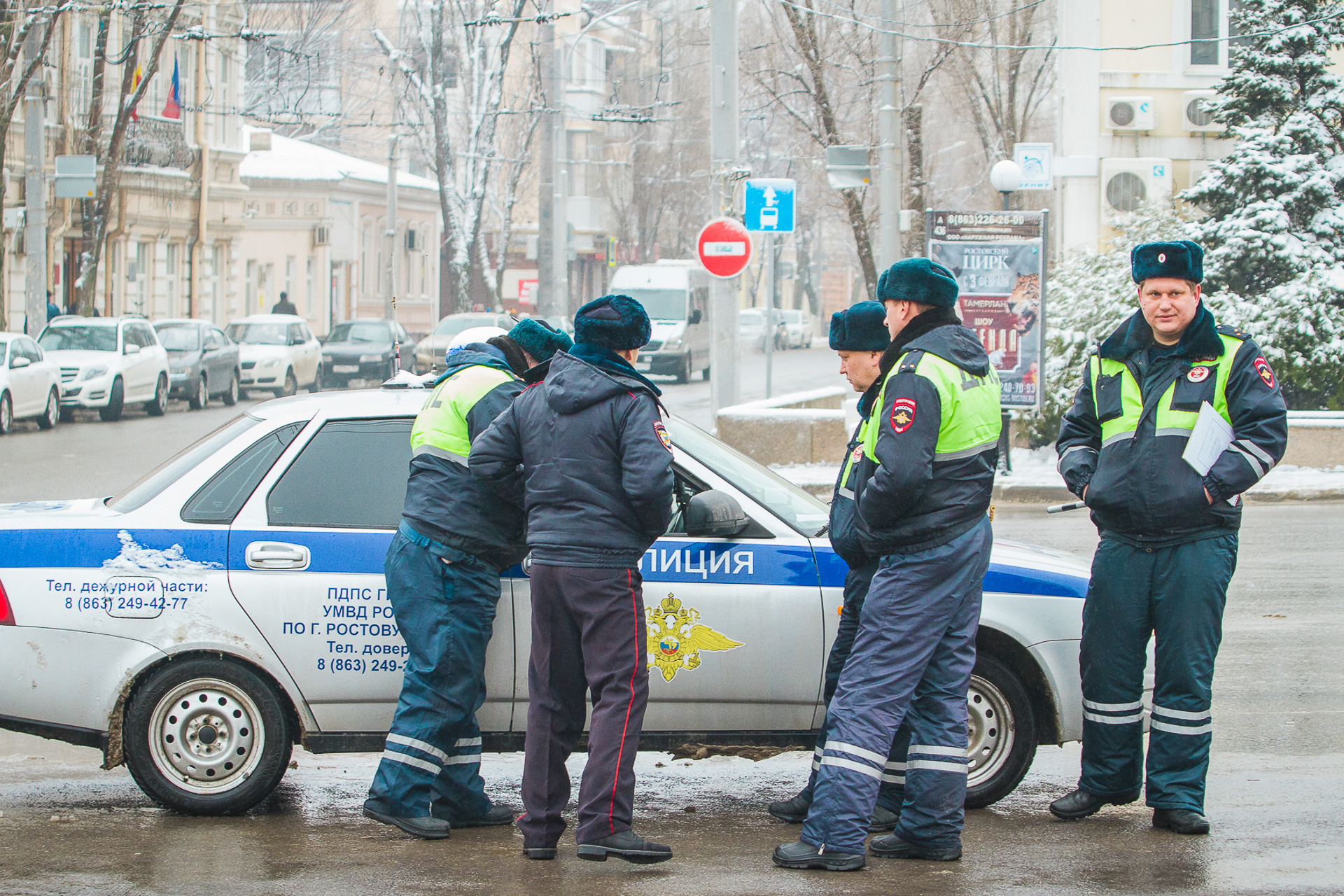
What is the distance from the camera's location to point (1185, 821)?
5.16 m

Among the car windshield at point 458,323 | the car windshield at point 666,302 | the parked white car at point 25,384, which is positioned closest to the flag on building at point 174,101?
the car windshield at point 458,323

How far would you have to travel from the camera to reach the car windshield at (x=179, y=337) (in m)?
29.1

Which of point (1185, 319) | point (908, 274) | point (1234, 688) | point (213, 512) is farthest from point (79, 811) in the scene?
point (1234, 688)

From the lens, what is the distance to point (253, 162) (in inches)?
2082

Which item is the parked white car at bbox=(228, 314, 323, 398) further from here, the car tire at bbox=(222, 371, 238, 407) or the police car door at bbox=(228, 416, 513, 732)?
the police car door at bbox=(228, 416, 513, 732)

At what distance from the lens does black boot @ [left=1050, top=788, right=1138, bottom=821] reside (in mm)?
5352

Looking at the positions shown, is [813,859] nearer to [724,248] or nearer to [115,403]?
[724,248]

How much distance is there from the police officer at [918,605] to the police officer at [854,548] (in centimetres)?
12

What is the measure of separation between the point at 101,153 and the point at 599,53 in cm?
3562

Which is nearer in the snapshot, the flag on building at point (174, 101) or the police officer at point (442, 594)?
the police officer at point (442, 594)

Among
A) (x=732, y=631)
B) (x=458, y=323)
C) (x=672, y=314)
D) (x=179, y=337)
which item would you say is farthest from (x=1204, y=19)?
(x=732, y=631)

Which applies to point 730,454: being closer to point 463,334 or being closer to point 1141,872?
point 463,334

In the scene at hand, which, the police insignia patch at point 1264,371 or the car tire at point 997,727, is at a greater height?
the police insignia patch at point 1264,371

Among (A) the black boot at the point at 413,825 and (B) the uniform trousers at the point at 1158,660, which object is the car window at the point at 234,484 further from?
(B) the uniform trousers at the point at 1158,660
